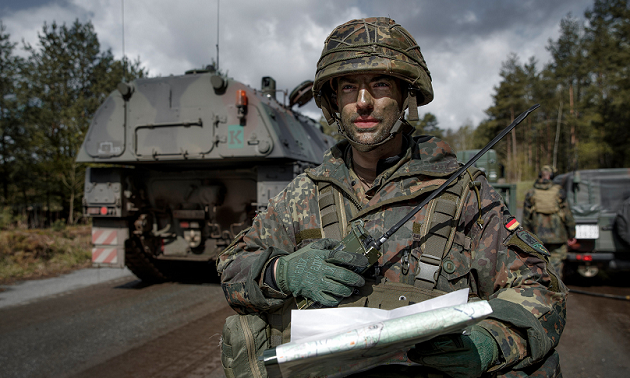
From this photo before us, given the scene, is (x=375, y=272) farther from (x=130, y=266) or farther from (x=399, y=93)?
(x=130, y=266)

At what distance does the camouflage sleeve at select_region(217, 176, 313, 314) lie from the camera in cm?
144

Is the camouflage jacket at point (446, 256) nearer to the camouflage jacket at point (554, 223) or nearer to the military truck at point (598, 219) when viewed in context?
the camouflage jacket at point (554, 223)

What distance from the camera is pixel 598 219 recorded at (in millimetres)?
5871

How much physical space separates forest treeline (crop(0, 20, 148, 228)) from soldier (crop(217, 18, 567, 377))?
43.3 ft

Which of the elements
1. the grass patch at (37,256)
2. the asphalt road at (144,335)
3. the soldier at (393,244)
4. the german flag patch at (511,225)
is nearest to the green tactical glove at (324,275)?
the soldier at (393,244)

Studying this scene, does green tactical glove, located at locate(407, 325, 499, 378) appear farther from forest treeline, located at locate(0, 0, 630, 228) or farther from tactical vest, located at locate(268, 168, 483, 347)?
forest treeline, located at locate(0, 0, 630, 228)

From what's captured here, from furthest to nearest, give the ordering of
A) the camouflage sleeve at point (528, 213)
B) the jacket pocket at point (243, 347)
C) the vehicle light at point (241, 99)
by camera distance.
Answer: the camouflage sleeve at point (528, 213), the vehicle light at point (241, 99), the jacket pocket at point (243, 347)

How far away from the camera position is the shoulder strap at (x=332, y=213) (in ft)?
5.07

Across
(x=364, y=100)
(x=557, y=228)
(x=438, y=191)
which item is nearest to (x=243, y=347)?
(x=438, y=191)

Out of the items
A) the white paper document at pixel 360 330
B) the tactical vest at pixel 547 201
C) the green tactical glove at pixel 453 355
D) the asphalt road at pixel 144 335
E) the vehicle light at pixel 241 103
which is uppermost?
the vehicle light at pixel 241 103

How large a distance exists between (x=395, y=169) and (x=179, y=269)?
659cm

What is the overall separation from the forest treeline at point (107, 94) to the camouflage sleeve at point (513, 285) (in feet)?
16.5

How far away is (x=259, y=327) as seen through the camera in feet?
5.03

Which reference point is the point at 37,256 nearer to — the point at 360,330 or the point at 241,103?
the point at 241,103
